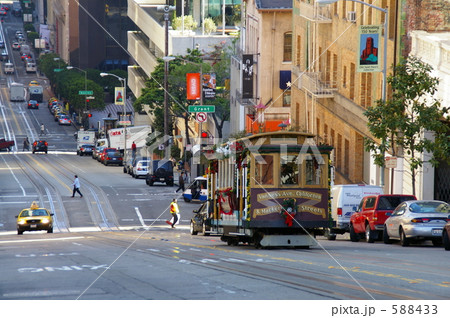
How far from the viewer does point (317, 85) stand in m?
54.7

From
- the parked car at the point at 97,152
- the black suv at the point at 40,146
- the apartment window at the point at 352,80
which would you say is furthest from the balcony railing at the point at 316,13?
the black suv at the point at 40,146

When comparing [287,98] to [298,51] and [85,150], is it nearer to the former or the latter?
[298,51]

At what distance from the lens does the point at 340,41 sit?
5241cm

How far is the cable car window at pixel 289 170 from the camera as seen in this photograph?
2592cm

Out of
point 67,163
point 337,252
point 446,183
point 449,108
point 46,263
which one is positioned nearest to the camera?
point 46,263

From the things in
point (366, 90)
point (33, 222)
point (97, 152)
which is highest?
point (366, 90)

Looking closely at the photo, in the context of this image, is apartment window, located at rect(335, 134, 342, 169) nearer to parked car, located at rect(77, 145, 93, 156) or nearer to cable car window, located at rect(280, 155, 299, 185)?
cable car window, located at rect(280, 155, 299, 185)

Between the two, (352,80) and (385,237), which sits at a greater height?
(352,80)

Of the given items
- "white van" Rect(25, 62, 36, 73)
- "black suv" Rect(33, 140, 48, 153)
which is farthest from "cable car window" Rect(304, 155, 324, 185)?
"white van" Rect(25, 62, 36, 73)

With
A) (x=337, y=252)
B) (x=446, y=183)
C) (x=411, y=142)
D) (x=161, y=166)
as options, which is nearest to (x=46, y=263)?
(x=337, y=252)

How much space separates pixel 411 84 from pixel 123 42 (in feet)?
462

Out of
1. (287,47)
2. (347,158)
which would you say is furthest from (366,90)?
(287,47)

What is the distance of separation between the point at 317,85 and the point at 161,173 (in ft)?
56.1

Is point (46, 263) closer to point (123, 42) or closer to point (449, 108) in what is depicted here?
point (449, 108)
